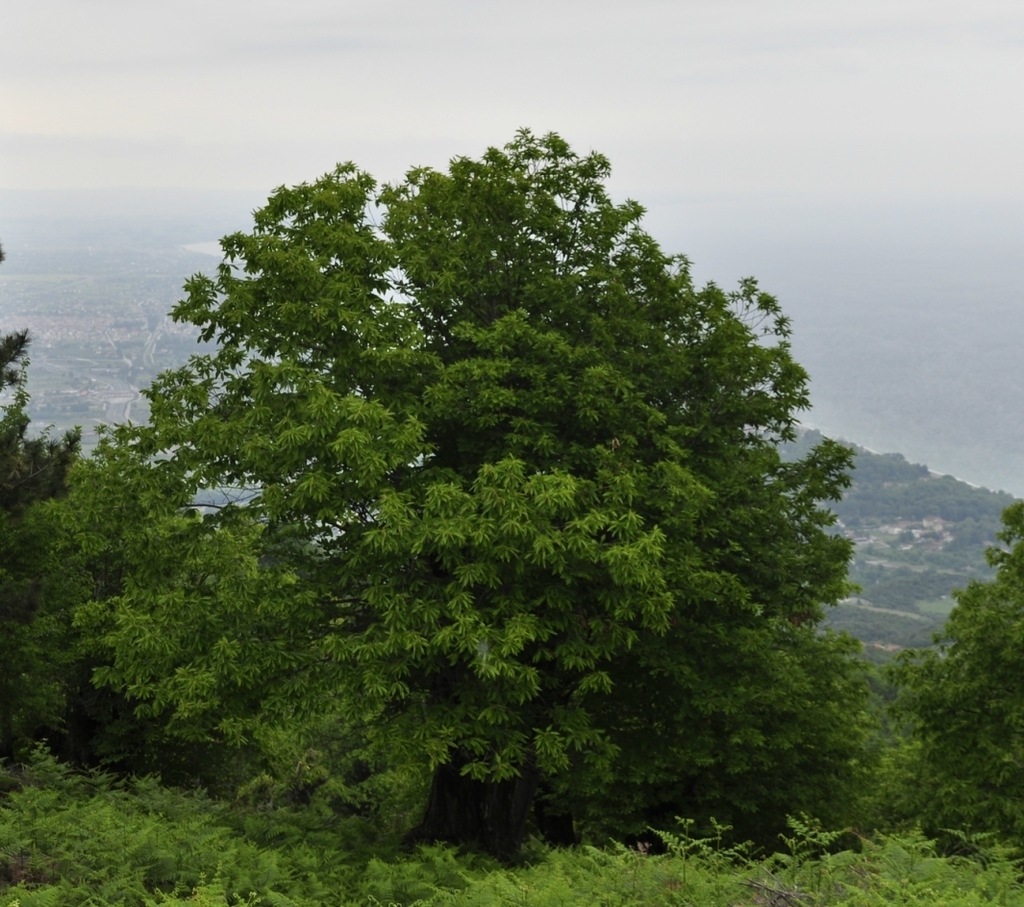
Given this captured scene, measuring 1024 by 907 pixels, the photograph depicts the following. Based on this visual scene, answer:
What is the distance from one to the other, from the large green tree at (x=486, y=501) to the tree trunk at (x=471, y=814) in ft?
0.17

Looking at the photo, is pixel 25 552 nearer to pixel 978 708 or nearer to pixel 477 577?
pixel 477 577

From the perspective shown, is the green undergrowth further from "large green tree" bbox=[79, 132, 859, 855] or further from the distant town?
the distant town

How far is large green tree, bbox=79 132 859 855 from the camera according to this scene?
13.6 m

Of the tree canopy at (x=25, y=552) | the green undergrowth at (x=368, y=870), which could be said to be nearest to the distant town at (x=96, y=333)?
the tree canopy at (x=25, y=552)

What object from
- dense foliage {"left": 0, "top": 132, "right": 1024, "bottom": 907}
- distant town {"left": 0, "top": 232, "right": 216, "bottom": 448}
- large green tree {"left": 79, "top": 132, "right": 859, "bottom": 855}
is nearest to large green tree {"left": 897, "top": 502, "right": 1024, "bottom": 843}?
dense foliage {"left": 0, "top": 132, "right": 1024, "bottom": 907}

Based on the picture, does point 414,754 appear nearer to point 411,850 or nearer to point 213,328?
point 411,850

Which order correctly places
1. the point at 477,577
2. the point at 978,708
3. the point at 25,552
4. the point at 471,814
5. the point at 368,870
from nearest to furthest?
the point at 368,870 → the point at 477,577 → the point at 471,814 → the point at 25,552 → the point at 978,708

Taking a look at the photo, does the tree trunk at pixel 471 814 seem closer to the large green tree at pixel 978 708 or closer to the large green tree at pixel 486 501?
the large green tree at pixel 486 501

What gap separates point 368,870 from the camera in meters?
12.1

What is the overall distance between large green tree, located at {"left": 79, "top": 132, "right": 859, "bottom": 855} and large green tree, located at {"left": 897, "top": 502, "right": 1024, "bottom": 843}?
6.28 ft

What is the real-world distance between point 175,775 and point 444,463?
11.6 metres

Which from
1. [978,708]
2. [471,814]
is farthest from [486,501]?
[978,708]

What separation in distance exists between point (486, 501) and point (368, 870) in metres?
4.49

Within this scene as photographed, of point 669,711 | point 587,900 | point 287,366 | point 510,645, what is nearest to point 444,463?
point 287,366
